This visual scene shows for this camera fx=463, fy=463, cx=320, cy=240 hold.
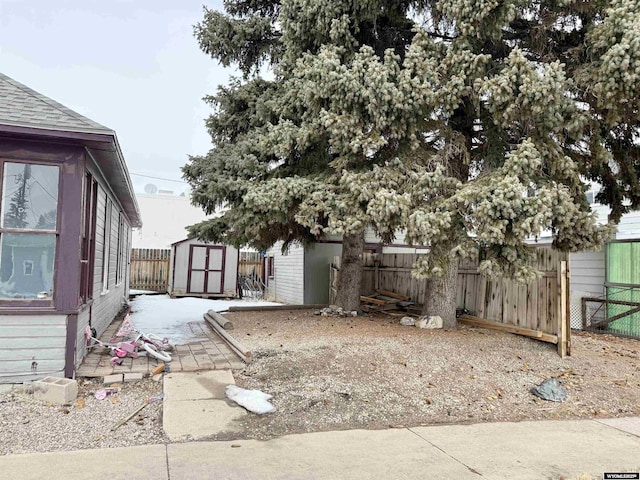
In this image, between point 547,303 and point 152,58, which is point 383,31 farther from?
point 152,58

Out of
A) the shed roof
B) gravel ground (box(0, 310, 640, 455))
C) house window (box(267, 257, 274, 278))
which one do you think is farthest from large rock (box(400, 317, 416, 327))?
house window (box(267, 257, 274, 278))

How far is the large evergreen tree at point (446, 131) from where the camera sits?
5.78 m

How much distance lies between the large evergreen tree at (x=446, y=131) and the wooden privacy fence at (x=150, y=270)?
35.6ft

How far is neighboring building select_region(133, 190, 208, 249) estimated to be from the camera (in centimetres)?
2875

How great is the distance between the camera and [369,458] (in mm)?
3477

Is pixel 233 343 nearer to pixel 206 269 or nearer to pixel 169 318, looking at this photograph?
pixel 169 318

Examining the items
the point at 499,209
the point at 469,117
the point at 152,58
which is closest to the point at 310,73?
the point at 469,117

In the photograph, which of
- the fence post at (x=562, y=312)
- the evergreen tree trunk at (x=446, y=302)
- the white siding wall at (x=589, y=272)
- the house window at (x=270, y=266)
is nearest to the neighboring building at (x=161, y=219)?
the house window at (x=270, y=266)

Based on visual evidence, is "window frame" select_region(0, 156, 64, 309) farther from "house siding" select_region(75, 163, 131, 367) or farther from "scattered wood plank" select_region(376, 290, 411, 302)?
"scattered wood plank" select_region(376, 290, 411, 302)

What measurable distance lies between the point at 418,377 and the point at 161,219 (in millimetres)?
26411

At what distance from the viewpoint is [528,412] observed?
474 centimetres

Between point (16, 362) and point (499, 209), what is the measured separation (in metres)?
5.61

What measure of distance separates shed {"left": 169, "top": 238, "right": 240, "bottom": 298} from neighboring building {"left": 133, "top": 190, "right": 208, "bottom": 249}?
12619 mm

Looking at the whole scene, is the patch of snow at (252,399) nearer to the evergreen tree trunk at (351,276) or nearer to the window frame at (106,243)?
the window frame at (106,243)
